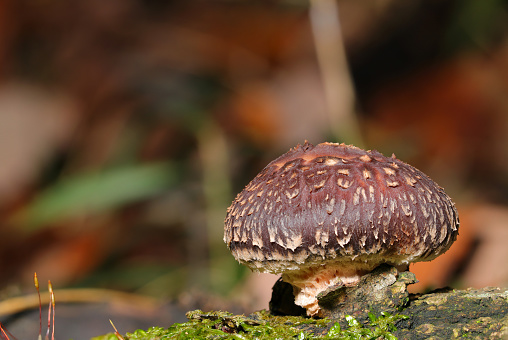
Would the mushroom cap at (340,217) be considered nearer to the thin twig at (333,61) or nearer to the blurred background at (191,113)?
the thin twig at (333,61)

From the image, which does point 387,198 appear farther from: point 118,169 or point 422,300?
point 118,169

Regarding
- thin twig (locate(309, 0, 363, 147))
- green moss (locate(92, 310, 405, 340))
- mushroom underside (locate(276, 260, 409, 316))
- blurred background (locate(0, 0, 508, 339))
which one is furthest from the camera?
blurred background (locate(0, 0, 508, 339))

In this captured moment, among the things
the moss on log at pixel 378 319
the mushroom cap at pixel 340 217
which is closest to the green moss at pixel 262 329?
the moss on log at pixel 378 319

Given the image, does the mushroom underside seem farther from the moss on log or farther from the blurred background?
the blurred background

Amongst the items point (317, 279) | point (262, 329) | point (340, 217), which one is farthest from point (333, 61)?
point (262, 329)

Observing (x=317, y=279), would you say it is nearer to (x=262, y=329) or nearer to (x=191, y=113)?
(x=262, y=329)

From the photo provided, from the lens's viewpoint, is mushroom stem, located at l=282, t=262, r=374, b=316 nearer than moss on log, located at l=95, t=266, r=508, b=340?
No

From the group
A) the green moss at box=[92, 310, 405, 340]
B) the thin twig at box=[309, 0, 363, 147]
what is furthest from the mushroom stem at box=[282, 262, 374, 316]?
the thin twig at box=[309, 0, 363, 147]

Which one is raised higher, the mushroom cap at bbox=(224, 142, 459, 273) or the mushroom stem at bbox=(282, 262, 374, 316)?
the mushroom cap at bbox=(224, 142, 459, 273)
